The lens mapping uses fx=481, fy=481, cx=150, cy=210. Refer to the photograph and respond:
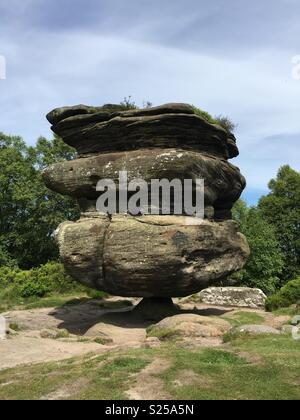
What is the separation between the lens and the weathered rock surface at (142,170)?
19969mm

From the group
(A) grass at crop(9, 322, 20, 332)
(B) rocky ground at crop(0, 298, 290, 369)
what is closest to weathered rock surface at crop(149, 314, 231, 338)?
(B) rocky ground at crop(0, 298, 290, 369)

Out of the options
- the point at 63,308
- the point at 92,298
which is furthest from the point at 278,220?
the point at 63,308

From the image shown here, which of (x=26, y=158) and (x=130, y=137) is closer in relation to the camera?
(x=130, y=137)

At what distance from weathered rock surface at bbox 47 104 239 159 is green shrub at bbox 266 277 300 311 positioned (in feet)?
28.2

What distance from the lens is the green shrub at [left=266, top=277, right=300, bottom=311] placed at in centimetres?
2572

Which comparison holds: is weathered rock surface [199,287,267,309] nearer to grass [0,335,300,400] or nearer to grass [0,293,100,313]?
grass [0,293,100,313]

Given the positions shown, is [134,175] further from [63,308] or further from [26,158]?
[26,158]

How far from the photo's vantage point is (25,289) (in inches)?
1233

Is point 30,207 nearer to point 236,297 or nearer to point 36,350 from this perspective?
point 236,297

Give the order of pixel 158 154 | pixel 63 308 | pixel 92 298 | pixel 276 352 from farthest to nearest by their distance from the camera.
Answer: pixel 92 298 → pixel 63 308 → pixel 158 154 → pixel 276 352

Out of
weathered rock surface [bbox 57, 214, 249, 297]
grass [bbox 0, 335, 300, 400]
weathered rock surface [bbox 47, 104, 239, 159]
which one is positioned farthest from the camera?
weathered rock surface [bbox 47, 104, 239, 159]

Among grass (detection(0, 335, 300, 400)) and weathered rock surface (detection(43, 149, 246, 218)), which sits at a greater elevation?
weathered rock surface (detection(43, 149, 246, 218))

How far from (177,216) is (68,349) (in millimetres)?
7470

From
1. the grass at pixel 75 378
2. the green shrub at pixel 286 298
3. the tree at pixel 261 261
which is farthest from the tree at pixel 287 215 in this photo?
the grass at pixel 75 378
